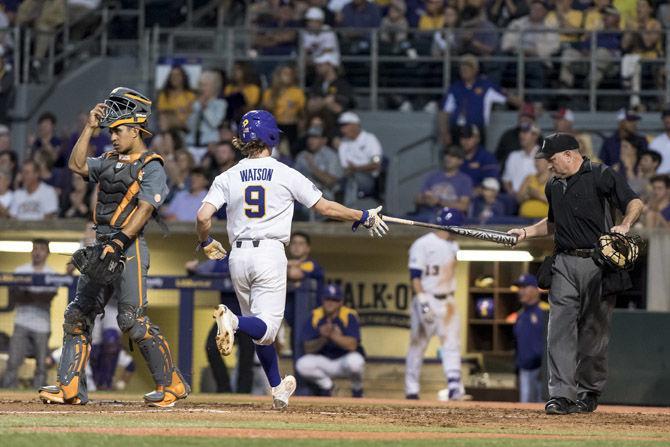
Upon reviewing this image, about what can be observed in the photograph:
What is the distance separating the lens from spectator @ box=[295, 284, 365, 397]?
1416cm

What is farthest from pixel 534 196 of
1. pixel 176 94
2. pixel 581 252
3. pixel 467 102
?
pixel 581 252

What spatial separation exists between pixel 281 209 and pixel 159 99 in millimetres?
9221

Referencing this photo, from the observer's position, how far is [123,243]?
880cm

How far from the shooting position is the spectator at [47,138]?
1755 centimetres

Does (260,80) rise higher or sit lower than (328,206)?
higher

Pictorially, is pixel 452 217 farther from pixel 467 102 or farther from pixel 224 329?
pixel 467 102

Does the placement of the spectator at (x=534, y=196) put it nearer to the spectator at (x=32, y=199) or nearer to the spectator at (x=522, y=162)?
the spectator at (x=522, y=162)

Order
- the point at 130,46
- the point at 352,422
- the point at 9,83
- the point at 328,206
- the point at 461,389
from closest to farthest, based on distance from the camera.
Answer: the point at 352,422, the point at 328,206, the point at 461,389, the point at 9,83, the point at 130,46

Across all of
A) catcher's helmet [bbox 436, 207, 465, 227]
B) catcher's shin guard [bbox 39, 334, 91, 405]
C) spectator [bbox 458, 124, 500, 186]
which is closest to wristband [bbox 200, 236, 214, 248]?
catcher's shin guard [bbox 39, 334, 91, 405]

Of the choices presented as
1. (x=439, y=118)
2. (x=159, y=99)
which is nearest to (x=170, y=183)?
(x=159, y=99)

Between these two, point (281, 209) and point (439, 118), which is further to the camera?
point (439, 118)

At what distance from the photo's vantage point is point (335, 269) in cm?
1652

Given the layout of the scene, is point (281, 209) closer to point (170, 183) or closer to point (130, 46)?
point (170, 183)

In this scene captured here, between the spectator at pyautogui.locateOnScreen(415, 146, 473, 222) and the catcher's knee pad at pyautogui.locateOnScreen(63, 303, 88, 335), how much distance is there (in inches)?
264
